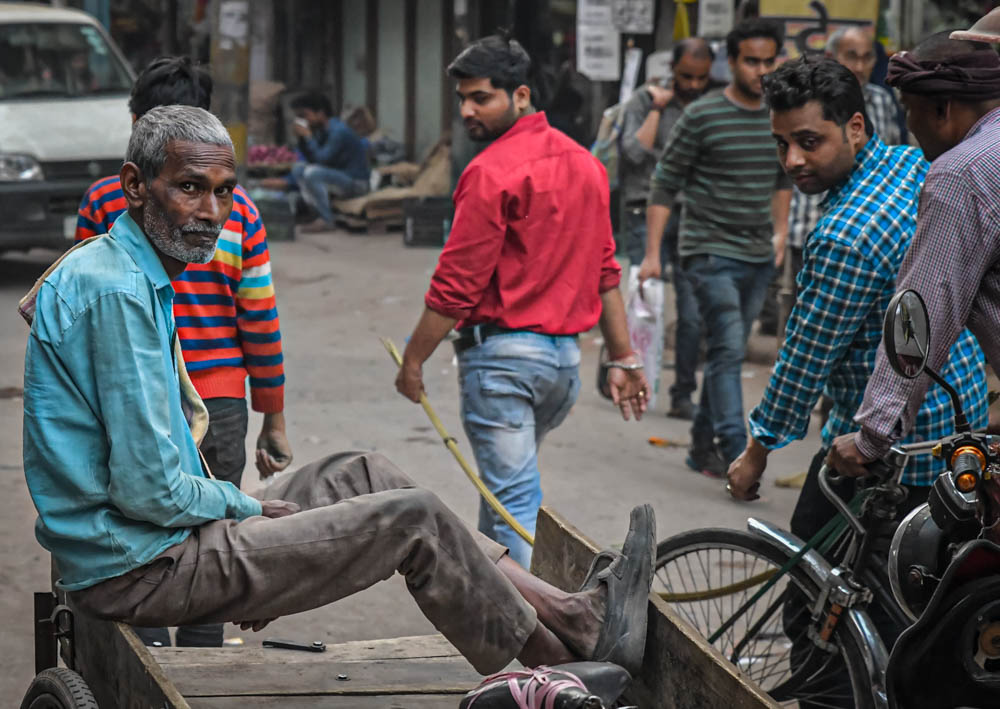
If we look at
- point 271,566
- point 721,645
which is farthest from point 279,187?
point 271,566

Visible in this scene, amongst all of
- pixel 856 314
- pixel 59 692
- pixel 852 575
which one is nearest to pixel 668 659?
pixel 852 575

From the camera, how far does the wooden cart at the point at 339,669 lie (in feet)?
10.1

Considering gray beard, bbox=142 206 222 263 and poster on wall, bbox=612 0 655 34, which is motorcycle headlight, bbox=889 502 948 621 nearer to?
gray beard, bbox=142 206 222 263

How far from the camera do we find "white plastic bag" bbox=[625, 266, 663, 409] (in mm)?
7984

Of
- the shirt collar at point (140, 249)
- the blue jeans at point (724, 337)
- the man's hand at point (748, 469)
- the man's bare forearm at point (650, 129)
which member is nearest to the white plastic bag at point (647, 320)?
the blue jeans at point (724, 337)

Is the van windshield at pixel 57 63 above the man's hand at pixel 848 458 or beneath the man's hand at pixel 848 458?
above

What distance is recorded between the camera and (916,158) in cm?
399

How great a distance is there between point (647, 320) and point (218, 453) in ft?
13.8

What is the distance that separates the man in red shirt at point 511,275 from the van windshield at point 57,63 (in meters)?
8.44

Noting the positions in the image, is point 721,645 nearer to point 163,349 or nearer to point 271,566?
point 271,566

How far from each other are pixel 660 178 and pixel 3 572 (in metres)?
3.68

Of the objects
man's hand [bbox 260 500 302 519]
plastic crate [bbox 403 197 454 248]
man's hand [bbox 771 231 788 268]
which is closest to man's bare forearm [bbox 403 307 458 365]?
man's hand [bbox 260 500 302 519]

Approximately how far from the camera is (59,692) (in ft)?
10.6

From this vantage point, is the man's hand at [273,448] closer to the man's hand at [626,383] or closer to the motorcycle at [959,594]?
the man's hand at [626,383]
